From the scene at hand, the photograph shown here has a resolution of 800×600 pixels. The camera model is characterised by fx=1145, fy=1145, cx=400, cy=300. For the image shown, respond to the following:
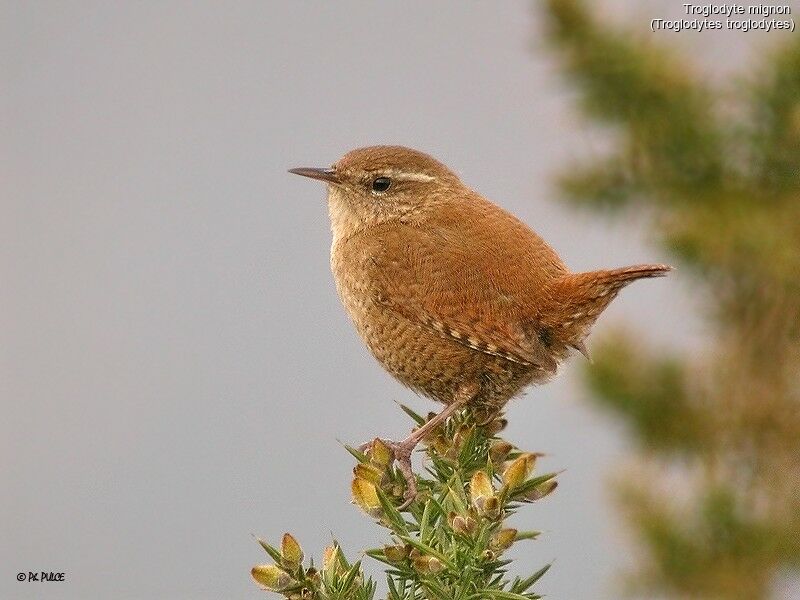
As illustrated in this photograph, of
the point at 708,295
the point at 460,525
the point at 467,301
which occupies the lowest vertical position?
the point at 460,525

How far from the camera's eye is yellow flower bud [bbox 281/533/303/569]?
5.87 ft

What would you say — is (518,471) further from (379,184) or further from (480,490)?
(379,184)

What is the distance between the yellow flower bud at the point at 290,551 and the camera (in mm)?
1788

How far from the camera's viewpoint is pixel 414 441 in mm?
2668

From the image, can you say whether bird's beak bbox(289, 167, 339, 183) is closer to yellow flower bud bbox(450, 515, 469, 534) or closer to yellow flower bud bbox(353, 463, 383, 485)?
yellow flower bud bbox(353, 463, 383, 485)

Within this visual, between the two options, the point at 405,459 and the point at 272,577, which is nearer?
the point at 272,577

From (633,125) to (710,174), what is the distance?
0.62 metres

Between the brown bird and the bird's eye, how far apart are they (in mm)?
212

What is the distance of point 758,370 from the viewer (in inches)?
265

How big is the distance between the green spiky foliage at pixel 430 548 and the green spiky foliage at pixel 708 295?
4803mm

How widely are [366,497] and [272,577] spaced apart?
259mm

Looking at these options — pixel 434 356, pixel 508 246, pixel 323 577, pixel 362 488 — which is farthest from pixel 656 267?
pixel 323 577

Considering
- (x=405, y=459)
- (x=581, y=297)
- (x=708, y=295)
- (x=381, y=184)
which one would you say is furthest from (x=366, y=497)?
(x=708, y=295)

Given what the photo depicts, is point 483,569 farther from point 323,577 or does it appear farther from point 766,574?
point 766,574
